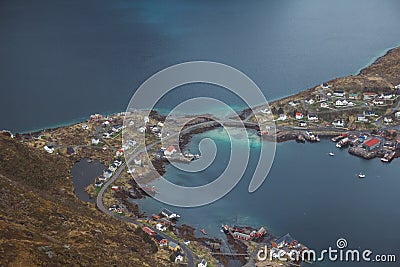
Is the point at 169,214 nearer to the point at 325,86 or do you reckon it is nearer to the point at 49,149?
the point at 49,149

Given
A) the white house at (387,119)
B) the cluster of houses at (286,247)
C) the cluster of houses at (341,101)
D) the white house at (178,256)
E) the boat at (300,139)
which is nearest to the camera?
the white house at (178,256)

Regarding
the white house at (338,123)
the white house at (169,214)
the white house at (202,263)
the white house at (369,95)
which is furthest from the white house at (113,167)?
the white house at (369,95)

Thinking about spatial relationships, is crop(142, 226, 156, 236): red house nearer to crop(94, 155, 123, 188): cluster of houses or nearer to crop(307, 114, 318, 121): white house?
crop(94, 155, 123, 188): cluster of houses

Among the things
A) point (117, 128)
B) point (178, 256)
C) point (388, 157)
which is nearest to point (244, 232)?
point (178, 256)

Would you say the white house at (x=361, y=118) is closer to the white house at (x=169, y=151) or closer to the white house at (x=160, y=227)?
the white house at (x=169, y=151)

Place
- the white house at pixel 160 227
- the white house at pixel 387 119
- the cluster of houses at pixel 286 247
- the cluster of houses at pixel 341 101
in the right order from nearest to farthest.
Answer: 1. the cluster of houses at pixel 286 247
2. the white house at pixel 160 227
3. the white house at pixel 387 119
4. the cluster of houses at pixel 341 101

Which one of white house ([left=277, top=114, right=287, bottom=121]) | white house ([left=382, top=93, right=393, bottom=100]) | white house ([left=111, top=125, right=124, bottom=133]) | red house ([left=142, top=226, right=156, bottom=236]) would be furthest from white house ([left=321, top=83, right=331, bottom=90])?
red house ([left=142, top=226, right=156, bottom=236])
